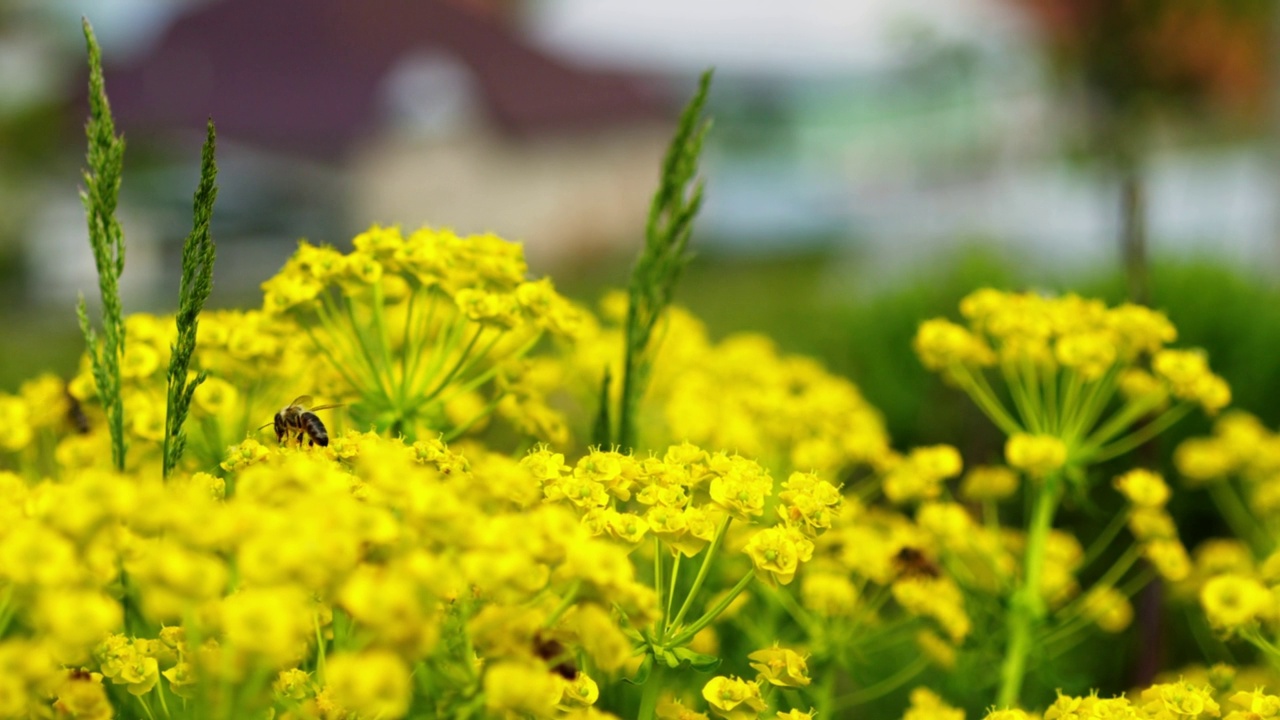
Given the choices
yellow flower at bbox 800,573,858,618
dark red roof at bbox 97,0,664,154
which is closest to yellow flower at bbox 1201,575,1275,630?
yellow flower at bbox 800,573,858,618

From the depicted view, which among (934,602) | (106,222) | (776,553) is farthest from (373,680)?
(934,602)

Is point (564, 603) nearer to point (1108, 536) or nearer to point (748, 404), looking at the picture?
point (748, 404)

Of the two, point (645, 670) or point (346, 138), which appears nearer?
point (645, 670)

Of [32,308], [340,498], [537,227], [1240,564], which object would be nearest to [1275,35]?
[1240,564]

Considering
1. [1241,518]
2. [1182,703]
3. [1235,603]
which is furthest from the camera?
[1241,518]

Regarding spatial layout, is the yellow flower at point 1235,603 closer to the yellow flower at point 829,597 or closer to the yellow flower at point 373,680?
the yellow flower at point 829,597

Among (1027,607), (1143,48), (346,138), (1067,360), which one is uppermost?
(1143,48)

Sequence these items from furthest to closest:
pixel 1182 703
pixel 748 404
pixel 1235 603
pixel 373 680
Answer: pixel 748 404 → pixel 1235 603 → pixel 1182 703 → pixel 373 680
